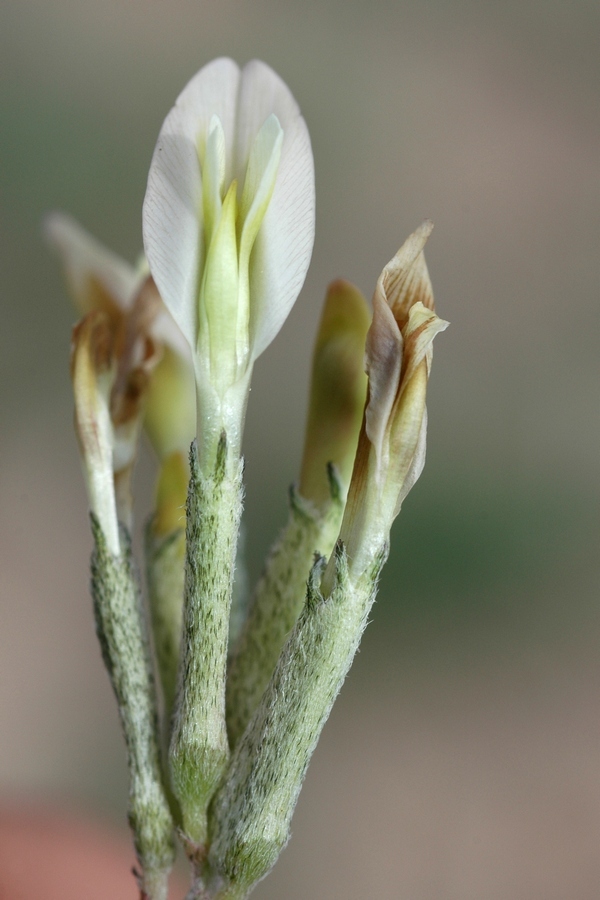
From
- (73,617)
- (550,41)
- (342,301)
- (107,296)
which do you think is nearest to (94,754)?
(73,617)

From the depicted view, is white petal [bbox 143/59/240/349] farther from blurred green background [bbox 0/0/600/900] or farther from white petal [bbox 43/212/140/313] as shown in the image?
blurred green background [bbox 0/0/600/900]

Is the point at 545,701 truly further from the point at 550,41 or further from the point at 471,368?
the point at 550,41

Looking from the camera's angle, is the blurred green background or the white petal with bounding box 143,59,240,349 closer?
the white petal with bounding box 143,59,240,349

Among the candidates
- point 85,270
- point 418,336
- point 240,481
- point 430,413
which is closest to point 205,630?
point 240,481

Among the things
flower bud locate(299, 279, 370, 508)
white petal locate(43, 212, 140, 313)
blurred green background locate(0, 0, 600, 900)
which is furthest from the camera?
blurred green background locate(0, 0, 600, 900)

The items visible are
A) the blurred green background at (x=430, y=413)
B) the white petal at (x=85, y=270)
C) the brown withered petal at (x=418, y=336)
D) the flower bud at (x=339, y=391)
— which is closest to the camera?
the brown withered petal at (x=418, y=336)

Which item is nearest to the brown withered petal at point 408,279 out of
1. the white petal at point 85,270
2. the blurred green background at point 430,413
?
the white petal at point 85,270

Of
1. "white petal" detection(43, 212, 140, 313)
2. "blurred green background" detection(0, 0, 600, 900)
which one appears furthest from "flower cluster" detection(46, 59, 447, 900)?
Result: "blurred green background" detection(0, 0, 600, 900)

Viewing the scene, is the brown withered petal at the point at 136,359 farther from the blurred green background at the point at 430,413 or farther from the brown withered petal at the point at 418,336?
the blurred green background at the point at 430,413
